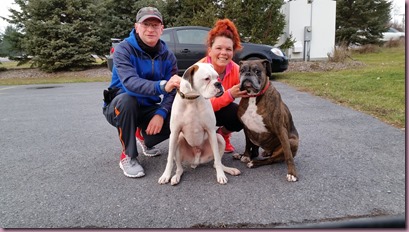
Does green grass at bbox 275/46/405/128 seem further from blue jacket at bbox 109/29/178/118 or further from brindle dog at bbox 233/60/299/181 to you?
blue jacket at bbox 109/29/178/118

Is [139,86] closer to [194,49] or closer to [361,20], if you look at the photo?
[194,49]

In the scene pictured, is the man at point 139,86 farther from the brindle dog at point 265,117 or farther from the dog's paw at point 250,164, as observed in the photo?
the dog's paw at point 250,164

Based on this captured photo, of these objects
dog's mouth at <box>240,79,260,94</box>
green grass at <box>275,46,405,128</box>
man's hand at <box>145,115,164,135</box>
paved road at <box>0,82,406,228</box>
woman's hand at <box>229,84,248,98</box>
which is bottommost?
paved road at <box>0,82,406,228</box>

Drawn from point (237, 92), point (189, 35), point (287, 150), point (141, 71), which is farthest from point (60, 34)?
point (287, 150)

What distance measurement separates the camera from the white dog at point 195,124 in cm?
260

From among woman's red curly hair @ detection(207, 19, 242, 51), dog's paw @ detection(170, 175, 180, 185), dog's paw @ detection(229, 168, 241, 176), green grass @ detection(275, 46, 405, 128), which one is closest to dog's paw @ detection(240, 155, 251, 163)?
dog's paw @ detection(229, 168, 241, 176)

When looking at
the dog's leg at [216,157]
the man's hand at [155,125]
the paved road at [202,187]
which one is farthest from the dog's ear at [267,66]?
the man's hand at [155,125]

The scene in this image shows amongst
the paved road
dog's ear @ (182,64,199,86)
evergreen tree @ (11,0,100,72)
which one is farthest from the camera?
evergreen tree @ (11,0,100,72)

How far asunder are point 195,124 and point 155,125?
53 cm

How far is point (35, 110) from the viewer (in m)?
6.52

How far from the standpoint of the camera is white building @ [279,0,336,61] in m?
14.2

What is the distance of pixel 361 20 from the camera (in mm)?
22953

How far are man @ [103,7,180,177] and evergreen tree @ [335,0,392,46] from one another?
2211 cm

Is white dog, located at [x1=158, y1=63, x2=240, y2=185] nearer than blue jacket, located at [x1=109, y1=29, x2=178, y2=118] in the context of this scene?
Yes
